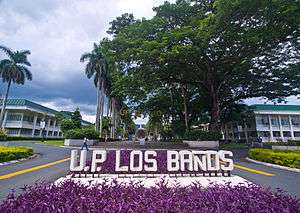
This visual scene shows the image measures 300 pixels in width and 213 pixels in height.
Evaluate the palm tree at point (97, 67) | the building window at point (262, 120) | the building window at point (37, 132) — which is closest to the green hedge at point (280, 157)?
the palm tree at point (97, 67)

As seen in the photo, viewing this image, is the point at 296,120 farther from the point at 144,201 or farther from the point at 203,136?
the point at 144,201

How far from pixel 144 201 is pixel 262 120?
70576mm

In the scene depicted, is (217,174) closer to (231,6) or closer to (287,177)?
(287,177)

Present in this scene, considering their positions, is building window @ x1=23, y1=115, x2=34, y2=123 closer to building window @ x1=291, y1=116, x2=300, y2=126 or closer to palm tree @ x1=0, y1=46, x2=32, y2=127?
palm tree @ x1=0, y1=46, x2=32, y2=127

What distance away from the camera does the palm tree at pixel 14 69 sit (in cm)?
4447

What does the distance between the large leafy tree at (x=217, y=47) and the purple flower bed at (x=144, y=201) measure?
16173 millimetres

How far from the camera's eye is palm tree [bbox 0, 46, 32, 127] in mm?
44469

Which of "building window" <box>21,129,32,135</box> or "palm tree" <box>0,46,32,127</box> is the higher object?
"palm tree" <box>0,46,32,127</box>

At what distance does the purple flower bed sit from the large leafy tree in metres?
16.2

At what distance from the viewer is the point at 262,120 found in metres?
67.6

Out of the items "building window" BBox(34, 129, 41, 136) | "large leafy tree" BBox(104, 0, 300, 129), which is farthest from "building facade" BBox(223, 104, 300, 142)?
"building window" BBox(34, 129, 41, 136)

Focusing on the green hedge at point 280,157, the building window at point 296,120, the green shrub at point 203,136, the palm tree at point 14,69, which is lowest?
the green hedge at point 280,157

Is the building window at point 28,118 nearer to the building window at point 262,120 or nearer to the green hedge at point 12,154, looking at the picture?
the green hedge at point 12,154

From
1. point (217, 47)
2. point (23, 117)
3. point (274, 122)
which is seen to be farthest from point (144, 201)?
point (274, 122)
